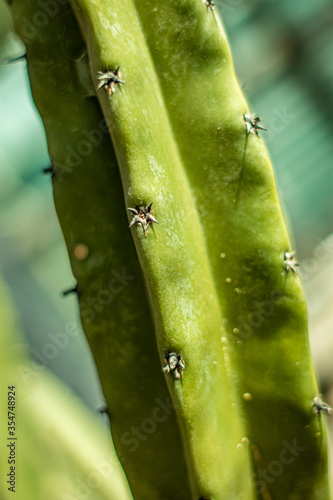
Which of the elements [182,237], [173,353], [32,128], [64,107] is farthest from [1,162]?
[173,353]

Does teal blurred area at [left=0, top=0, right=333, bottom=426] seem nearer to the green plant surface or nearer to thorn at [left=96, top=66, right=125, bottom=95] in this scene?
the green plant surface

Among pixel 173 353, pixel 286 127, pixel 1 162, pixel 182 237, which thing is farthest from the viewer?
pixel 286 127

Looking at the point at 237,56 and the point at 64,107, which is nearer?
the point at 64,107

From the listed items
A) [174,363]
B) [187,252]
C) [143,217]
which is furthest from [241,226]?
[174,363]

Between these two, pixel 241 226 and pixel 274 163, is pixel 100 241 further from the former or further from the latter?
pixel 274 163

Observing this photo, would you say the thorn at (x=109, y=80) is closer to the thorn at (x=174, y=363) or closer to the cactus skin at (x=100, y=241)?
the cactus skin at (x=100, y=241)

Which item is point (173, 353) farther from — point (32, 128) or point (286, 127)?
point (286, 127)

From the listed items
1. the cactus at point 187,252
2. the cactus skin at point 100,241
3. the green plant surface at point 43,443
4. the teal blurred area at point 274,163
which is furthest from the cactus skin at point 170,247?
the teal blurred area at point 274,163
